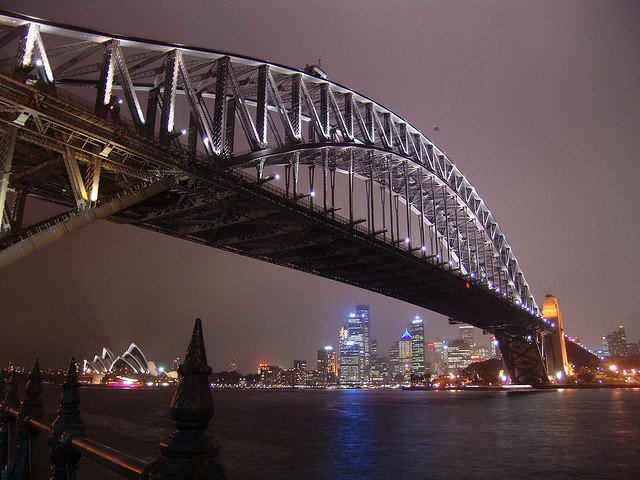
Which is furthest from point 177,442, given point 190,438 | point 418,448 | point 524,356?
point 524,356

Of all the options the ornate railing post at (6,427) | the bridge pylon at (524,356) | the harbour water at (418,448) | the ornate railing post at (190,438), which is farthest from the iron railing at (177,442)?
the bridge pylon at (524,356)

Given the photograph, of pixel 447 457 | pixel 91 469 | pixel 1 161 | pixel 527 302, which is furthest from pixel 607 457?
pixel 527 302

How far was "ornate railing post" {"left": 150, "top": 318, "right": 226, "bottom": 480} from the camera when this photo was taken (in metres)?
2.41

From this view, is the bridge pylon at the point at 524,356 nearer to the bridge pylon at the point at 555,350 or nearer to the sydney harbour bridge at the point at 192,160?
the bridge pylon at the point at 555,350

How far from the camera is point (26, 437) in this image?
4496 mm

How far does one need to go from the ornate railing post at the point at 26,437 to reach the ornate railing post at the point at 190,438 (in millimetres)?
2662

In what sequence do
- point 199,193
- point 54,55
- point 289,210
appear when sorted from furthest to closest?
point 289,210 → point 199,193 → point 54,55

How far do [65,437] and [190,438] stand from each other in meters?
1.51

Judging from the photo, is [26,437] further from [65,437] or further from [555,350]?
[555,350]

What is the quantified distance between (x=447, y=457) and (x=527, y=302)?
99.6 m

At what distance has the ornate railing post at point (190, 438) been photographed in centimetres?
241

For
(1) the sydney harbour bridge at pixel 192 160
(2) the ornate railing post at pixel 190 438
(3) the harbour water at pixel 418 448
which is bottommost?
(3) the harbour water at pixel 418 448

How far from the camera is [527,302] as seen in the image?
110 meters

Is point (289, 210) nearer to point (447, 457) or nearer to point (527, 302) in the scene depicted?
point (447, 457)
